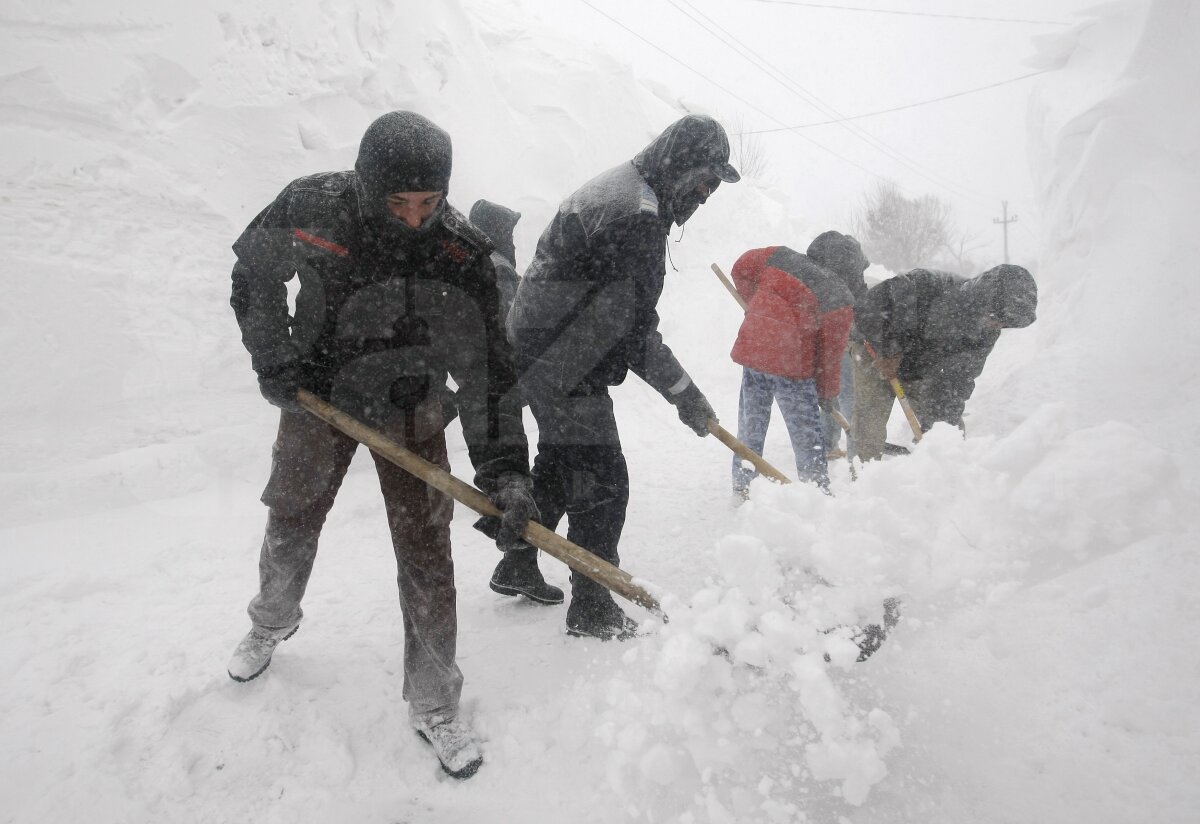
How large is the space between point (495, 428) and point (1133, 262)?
2740mm

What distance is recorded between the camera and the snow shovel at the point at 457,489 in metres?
1.62

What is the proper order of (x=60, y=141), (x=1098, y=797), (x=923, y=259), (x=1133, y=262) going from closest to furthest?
1. (x=1098, y=797)
2. (x=1133, y=262)
3. (x=60, y=141)
4. (x=923, y=259)

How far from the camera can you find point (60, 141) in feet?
9.40

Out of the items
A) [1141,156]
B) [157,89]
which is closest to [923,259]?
[1141,156]

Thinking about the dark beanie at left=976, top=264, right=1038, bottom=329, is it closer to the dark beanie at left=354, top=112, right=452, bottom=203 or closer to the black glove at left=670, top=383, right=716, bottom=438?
the black glove at left=670, top=383, right=716, bottom=438

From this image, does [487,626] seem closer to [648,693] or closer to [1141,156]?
[648,693]

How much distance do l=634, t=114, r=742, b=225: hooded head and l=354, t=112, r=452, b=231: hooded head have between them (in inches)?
33.7

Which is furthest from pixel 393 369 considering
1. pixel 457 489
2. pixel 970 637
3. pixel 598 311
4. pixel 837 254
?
pixel 837 254

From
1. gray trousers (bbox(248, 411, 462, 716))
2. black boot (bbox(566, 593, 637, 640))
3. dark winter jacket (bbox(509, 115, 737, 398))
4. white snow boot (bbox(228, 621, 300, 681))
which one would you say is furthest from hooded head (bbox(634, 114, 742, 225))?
white snow boot (bbox(228, 621, 300, 681))

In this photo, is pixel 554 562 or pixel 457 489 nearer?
pixel 457 489

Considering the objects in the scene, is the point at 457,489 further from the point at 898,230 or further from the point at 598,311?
the point at 898,230

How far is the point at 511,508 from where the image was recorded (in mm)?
1609

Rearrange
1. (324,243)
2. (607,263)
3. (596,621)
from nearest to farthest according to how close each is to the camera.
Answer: (324,243)
(607,263)
(596,621)

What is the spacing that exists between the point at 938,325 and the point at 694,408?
6.33ft
